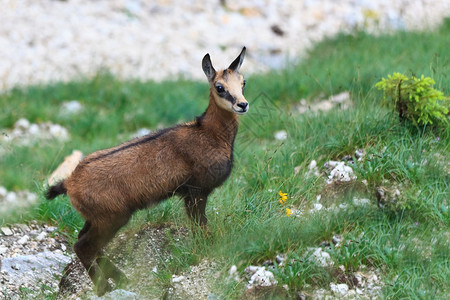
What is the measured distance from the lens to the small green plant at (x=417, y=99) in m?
6.17

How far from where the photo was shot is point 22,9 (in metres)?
13.5

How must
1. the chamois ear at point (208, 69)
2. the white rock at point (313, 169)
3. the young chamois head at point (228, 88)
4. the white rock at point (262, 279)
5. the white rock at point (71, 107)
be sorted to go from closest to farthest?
the white rock at point (262, 279) < the young chamois head at point (228, 88) < the chamois ear at point (208, 69) < the white rock at point (313, 169) < the white rock at point (71, 107)

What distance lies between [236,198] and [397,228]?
4.74ft

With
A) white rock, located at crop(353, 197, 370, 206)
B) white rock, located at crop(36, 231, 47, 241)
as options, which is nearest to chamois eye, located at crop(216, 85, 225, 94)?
white rock, located at crop(353, 197, 370, 206)

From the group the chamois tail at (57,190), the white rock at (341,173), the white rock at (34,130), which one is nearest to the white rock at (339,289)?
A: the white rock at (341,173)

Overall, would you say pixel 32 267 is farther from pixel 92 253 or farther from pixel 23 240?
pixel 92 253

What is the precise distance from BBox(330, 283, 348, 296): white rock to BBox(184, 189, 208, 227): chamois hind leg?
1174mm

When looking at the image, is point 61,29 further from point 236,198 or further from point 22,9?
point 236,198

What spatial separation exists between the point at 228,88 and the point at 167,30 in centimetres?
838

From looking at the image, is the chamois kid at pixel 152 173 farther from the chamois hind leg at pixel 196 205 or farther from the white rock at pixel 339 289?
the white rock at pixel 339 289

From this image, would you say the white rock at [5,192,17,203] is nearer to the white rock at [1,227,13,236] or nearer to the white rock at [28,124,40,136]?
the white rock at [1,227,13,236]

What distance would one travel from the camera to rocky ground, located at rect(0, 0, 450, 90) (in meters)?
12.4

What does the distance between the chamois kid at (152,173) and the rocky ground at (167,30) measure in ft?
22.1

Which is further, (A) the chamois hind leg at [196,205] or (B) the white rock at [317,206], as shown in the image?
(B) the white rock at [317,206]
